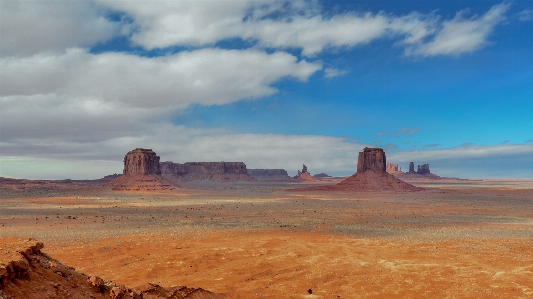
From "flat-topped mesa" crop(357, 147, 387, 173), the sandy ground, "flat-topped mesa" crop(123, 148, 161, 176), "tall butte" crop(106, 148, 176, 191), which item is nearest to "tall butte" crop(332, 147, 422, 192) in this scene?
"flat-topped mesa" crop(357, 147, 387, 173)

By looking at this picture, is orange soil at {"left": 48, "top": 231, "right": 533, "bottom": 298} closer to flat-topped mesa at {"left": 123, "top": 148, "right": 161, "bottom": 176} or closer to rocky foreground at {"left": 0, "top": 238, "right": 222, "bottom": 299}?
rocky foreground at {"left": 0, "top": 238, "right": 222, "bottom": 299}

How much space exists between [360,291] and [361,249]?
8.23 meters

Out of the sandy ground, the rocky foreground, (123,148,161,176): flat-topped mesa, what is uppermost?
(123,148,161,176): flat-topped mesa

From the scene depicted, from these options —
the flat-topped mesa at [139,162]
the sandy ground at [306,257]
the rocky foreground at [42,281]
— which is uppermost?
the flat-topped mesa at [139,162]

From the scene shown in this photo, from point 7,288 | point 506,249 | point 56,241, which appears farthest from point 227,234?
point 7,288

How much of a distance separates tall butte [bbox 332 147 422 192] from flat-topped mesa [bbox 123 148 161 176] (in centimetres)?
6682

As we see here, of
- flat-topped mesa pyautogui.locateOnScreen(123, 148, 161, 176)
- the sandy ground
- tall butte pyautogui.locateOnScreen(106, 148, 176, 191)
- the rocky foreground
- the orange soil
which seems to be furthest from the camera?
flat-topped mesa pyautogui.locateOnScreen(123, 148, 161, 176)

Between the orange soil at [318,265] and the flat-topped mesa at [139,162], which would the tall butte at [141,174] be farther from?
the orange soil at [318,265]

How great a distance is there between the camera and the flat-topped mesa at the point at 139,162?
128 m

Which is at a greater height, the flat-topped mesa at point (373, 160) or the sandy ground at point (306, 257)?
the flat-topped mesa at point (373, 160)

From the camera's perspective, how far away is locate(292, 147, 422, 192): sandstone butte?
110281 millimetres

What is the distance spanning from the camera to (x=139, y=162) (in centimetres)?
12812

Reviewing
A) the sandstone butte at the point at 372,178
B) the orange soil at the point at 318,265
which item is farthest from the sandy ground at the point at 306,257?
the sandstone butte at the point at 372,178

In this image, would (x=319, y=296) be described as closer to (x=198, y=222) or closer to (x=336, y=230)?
(x=336, y=230)
